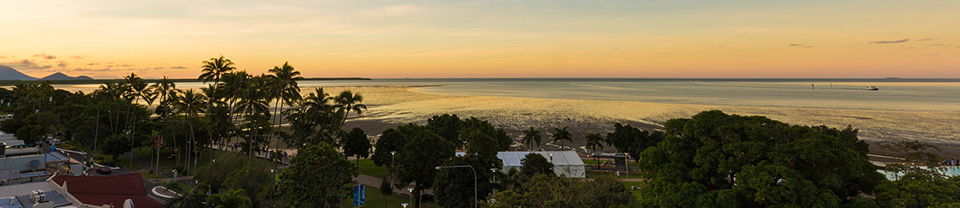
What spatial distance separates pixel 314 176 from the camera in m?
31.2

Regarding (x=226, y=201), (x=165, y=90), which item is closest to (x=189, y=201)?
(x=226, y=201)

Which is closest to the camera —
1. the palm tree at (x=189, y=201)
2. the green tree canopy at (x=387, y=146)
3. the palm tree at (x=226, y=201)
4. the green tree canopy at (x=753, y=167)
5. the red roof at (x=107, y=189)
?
the green tree canopy at (x=753, y=167)

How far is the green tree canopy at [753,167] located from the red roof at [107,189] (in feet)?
117

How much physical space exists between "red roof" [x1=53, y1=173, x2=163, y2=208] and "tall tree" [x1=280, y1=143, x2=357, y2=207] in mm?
11100

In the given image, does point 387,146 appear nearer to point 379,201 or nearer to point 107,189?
point 379,201

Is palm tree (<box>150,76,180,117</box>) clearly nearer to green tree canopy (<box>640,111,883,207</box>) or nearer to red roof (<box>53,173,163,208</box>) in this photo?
red roof (<box>53,173,163,208</box>)

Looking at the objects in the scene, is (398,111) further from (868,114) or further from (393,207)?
(868,114)

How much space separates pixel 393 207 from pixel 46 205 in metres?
24.0

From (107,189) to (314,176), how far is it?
1687 centimetres

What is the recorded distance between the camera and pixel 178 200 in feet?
89.2

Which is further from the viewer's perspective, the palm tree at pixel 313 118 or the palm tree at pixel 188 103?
the palm tree at pixel 313 118

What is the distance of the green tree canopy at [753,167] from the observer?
21.1m

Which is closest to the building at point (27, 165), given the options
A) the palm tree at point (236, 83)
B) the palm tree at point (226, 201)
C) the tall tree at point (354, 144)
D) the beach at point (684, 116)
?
the palm tree at point (236, 83)

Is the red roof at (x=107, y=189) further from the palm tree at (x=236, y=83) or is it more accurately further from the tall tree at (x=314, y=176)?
the palm tree at (x=236, y=83)
